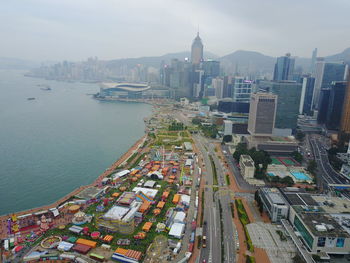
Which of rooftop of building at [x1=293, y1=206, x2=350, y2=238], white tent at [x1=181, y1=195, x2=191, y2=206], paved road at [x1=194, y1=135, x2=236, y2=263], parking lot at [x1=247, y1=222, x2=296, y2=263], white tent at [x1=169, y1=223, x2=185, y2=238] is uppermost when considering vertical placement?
rooftop of building at [x1=293, y1=206, x2=350, y2=238]

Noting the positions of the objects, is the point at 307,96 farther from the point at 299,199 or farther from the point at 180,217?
the point at 180,217

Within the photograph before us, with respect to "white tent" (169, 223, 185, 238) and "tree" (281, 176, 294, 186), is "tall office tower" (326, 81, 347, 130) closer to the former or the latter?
"tree" (281, 176, 294, 186)

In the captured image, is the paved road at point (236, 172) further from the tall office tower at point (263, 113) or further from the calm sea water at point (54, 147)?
the calm sea water at point (54, 147)

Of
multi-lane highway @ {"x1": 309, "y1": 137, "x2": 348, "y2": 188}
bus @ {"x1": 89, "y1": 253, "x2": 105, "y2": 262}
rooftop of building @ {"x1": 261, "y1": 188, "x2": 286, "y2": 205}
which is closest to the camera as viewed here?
bus @ {"x1": 89, "y1": 253, "x2": 105, "y2": 262}

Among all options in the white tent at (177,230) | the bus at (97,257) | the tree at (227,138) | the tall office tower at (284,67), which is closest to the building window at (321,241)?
the white tent at (177,230)

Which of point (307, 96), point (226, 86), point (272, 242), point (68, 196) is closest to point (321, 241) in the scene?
point (272, 242)

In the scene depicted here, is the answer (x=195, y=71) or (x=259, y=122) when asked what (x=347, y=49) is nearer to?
(x=195, y=71)

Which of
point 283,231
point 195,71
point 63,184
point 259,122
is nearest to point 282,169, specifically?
point 259,122

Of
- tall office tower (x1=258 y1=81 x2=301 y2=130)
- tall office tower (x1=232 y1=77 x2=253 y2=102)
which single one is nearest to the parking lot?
tall office tower (x1=258 y1=81 x2=301 y2=130)
